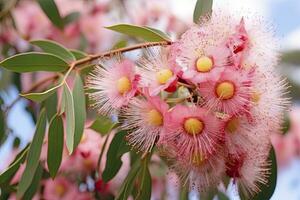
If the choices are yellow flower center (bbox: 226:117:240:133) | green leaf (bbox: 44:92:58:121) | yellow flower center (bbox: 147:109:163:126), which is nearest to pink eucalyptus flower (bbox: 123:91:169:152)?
yellow flower center (bbox: 147:109:163:126)

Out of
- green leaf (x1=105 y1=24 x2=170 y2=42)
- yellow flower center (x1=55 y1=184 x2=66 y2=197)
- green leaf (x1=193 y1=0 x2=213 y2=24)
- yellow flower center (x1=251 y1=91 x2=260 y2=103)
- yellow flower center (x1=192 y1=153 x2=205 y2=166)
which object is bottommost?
yellow flower center (x1=55 y1=184 x2=66 y2=197)

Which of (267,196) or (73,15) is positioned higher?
(73,15)

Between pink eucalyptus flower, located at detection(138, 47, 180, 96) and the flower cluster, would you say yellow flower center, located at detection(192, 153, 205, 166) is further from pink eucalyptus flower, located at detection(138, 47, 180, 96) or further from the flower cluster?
pink eucalyptus flower, located at detection(138, 47, 180, 96)

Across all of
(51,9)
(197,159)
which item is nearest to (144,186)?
(197,159)

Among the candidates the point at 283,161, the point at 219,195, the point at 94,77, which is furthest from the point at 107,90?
the point at 283,161

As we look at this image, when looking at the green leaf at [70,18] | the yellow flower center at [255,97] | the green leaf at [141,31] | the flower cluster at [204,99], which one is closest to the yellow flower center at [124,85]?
the flower cluster at [204,99]

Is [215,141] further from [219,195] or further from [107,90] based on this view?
[219,195]
